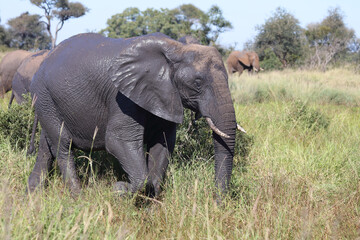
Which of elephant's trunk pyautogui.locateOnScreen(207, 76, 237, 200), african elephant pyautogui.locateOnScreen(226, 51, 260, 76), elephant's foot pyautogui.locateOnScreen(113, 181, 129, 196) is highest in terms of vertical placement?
elephant's trunk pyautogui.locateOnScreen(207, 76, 237, 200)

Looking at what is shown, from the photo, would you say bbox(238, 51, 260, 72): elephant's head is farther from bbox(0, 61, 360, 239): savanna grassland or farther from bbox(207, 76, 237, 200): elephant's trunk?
bbox(207, 76, 237, 200): elephant's trunk

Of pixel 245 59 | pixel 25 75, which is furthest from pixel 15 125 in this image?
pixel 245 59

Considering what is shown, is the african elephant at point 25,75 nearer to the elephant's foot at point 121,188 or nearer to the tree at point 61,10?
the elephant's foot at point 121,188

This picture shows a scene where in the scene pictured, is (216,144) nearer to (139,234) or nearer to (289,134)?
(139,234)

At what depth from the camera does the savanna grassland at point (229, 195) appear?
2.60m

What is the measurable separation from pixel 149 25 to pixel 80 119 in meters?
41.0

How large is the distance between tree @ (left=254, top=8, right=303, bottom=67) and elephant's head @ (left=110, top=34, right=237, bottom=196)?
2782cm

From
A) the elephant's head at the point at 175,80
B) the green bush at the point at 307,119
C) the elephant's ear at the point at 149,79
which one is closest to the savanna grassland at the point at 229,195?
the green bush at the point at 307,119

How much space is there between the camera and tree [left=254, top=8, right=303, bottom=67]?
3080 cm

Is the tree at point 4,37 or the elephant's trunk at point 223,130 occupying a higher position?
the elephant's trunk at point 223,130

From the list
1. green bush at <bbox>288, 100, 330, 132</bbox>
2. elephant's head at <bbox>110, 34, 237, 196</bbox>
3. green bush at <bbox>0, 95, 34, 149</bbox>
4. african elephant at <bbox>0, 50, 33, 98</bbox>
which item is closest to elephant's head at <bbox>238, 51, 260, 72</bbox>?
african elephant at <bbox>0, 50, 33, 98</bbox>

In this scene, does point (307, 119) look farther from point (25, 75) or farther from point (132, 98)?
point (25, 75)

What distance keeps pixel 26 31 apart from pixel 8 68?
116ft

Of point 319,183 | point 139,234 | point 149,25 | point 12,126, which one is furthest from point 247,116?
point 149,25
